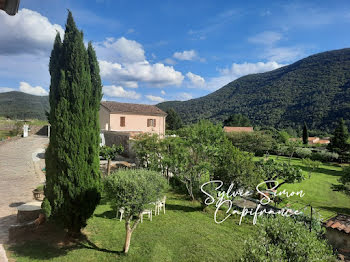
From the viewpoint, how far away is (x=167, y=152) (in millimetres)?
13977

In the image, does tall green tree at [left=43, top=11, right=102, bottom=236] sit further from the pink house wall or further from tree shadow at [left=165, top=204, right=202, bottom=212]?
the pink house wall

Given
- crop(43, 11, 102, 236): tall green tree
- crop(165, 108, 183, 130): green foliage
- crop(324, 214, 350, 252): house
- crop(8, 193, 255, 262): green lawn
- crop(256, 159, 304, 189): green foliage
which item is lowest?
crop(8, 193, 255, 262): green lawn

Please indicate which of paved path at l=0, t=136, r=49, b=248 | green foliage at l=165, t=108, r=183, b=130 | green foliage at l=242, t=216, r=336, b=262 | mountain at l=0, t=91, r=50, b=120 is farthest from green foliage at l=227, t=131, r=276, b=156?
mountain at l=0, t=91, r=50, b=120

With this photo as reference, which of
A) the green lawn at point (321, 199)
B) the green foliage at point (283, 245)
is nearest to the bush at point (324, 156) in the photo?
the green lawn at point (321, 199)

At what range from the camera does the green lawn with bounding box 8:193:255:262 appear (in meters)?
5.93

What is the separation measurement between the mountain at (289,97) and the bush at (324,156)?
34577 mm

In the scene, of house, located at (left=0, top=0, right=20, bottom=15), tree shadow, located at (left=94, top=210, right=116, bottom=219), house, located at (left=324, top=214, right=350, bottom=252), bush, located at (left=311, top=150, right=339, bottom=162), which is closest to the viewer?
house, located at (left=0, top=0, right=20, bottom=15)

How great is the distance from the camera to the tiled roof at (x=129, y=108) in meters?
26.9

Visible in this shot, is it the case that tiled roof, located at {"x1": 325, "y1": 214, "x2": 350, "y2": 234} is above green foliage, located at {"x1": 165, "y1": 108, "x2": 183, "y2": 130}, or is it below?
below

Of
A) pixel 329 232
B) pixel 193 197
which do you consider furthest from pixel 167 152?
pixel 329 232

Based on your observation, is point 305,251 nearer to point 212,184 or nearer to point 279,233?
point 279,233

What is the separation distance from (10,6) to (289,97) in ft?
345

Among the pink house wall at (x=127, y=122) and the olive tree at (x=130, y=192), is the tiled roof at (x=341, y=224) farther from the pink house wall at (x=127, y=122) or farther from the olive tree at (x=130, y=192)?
the pink house wall at (x=127, y=122)

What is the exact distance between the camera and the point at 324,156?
3584 cm
